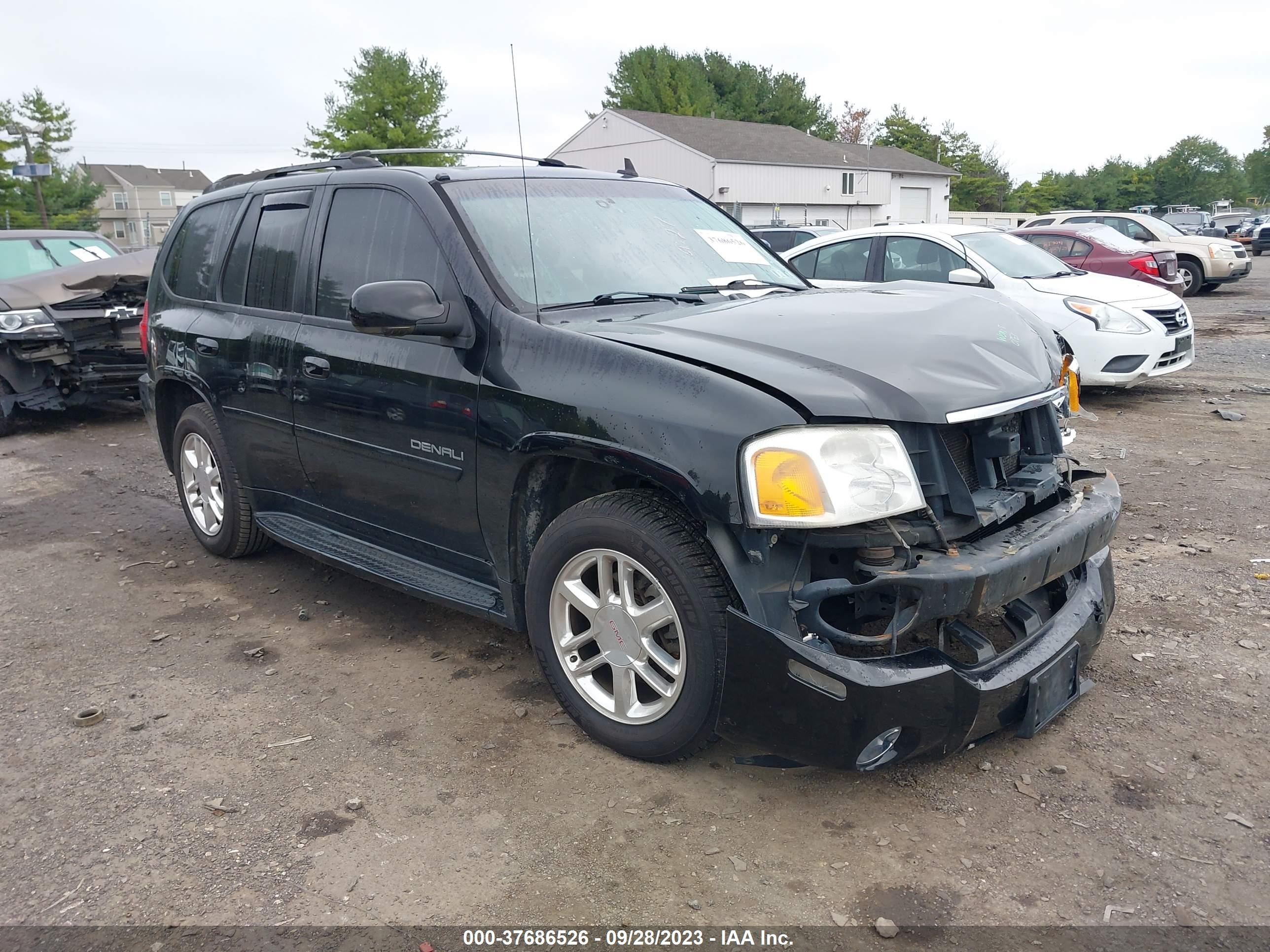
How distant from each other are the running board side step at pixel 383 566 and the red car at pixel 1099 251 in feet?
38.8

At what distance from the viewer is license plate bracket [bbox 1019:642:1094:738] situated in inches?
117

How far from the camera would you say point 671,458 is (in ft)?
9.43

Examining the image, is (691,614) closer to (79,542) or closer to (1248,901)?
(1248,901)

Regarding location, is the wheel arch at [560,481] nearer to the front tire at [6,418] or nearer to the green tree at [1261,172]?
the front tire at [6,418]

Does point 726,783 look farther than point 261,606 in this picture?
No

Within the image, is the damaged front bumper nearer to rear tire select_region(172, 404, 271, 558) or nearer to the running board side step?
the running board side step

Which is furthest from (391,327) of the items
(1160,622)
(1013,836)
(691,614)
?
(1160,622)

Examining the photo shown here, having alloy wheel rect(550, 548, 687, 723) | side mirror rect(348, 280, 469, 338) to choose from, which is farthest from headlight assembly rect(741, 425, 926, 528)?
side mirror rect(348, 280, 469, 338)

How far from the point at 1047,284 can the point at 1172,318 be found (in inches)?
46.6

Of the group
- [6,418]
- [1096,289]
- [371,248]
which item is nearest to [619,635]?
[371,248]

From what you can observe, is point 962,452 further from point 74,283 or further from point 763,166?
point 763,166

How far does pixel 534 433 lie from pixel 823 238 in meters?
7.44

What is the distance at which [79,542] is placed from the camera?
5.91 meters

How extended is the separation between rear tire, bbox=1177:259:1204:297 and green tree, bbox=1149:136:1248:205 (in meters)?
64.4
